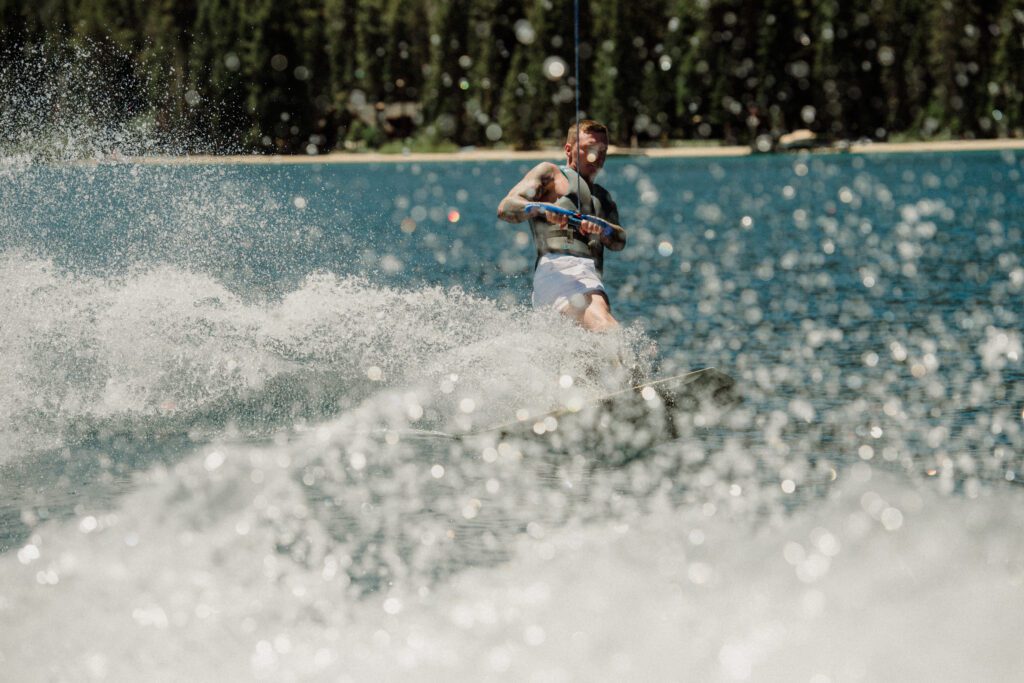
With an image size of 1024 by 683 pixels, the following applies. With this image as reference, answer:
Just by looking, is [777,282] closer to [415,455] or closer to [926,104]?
[415,455]

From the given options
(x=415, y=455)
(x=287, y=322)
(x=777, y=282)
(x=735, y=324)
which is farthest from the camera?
(x=777, y=282)

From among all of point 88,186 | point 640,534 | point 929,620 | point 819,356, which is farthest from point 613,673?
point 88,186

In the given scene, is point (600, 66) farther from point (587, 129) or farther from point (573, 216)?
point (573, 216)

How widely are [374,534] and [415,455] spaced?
1.83m

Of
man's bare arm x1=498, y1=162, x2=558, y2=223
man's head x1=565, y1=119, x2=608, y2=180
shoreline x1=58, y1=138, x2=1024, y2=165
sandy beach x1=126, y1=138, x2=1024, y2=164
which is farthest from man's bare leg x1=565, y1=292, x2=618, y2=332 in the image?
sandy beach x1=126, y1=138, x2=1024, y2=164

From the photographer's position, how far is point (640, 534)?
24.8 feet

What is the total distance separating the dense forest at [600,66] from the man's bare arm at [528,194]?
66232mm

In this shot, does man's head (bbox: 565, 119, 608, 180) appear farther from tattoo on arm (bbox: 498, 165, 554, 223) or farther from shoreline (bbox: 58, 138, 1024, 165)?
shoreline (bbox: 58, 138, 1024, 165)

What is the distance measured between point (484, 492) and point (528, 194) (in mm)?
2750

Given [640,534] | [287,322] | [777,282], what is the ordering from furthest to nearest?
[777,282]
[287,322]
[640,534]

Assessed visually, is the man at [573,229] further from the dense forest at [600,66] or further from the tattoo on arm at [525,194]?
the dense forest at [600,66]

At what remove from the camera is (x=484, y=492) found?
8.50 metres

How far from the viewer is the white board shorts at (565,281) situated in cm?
1029

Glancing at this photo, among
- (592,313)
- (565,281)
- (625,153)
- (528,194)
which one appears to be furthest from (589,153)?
(625,153)
